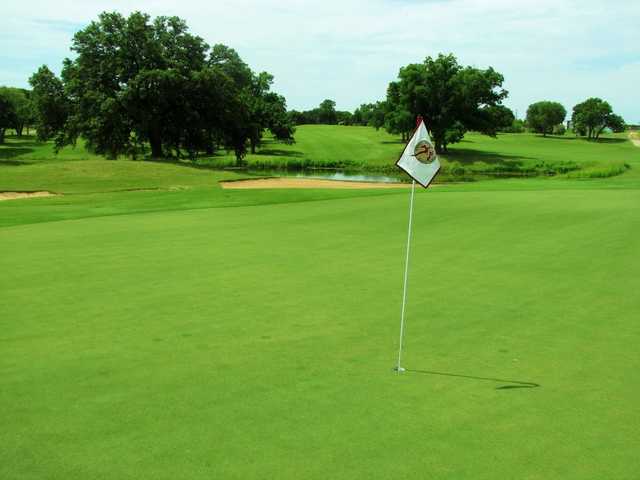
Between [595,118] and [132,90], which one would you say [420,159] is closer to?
[132,90]

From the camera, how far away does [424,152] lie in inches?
250

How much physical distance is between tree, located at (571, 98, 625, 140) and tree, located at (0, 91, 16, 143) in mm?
86233

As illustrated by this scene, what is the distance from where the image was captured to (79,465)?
157 inches

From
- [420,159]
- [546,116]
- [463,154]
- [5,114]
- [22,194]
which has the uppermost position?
[546,116]

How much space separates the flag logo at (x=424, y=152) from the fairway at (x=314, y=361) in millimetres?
1825

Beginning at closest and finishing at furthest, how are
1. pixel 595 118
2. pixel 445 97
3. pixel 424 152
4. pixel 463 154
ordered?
pixel 424 152 → pixel 445 97 → pixel 463 154 → pixel 595 118

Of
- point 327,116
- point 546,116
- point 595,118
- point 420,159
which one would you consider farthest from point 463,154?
Result: point 327,116

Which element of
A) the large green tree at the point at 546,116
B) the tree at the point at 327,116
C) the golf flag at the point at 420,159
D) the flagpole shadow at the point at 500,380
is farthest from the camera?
the tree at the point at 327,116

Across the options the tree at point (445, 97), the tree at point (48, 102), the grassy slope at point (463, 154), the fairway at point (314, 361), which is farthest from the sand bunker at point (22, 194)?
the tree at point (445, 97)

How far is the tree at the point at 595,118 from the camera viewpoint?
358 ft

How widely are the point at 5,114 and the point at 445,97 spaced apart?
165 ft

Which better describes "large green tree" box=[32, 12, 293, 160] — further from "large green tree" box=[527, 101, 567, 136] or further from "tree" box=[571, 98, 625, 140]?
"large green tree" box=[527, 101, 567, 136]

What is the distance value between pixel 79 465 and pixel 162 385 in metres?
1.36

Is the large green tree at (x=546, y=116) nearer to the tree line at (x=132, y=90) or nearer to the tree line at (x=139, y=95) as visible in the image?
the tree line at (x=139, y=95)
